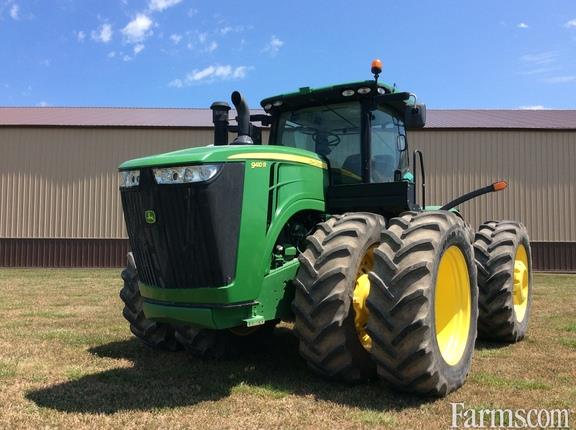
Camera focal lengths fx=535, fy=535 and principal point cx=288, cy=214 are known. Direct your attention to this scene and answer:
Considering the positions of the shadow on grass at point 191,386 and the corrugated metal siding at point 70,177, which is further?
the corrugated metal siding at point 70,177

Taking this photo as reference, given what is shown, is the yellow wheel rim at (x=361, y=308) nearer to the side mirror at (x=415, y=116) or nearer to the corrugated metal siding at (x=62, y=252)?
the side mirror at (x=415, y=116)

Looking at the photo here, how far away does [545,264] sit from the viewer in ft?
66.8

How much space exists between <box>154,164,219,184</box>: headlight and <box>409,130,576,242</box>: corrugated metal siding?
1760 cm

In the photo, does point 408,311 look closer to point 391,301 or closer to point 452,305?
point 391,301

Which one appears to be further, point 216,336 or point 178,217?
point 216,336

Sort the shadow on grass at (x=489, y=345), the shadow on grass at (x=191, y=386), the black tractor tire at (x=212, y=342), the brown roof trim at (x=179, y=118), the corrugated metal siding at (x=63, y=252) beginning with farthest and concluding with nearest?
the brown roof trim at (x=179, y=118), the corrugated metal siding at (x=63, y=252), the shadow on grass at (x=489, y=345), the black tractor tire at (x=212, y=342), the shadow on grass at (x=191, y=386)

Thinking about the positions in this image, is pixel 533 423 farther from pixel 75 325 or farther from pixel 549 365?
pixel 75 325

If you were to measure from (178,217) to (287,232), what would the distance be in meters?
1.17

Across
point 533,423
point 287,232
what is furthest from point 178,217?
point 533,423

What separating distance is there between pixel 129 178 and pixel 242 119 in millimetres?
1208

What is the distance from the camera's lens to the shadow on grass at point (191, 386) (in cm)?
390

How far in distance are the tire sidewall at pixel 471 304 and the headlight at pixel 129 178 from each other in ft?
7.67

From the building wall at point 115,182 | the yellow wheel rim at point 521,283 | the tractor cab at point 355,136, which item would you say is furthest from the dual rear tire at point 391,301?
the building wall at point 115,182

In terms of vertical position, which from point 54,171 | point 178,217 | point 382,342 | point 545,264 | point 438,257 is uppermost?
point 54,171
